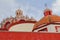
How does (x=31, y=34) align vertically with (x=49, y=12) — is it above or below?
below

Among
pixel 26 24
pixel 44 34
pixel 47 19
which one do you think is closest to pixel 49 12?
pixel 26 24

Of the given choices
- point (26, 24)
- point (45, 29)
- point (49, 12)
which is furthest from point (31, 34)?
point (49, 12)

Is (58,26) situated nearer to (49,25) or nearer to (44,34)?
(49,25)

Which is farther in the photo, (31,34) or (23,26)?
(23,26)

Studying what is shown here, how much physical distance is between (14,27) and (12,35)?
22.8ft

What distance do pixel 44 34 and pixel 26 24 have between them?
6728 mm

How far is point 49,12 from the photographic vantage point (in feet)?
60.8

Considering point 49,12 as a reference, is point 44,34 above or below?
below

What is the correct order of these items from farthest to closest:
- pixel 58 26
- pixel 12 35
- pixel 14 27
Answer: pixel 14 27
pixel 58 26
pixel 12 35

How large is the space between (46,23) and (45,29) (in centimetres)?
52

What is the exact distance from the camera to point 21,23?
1798 cm

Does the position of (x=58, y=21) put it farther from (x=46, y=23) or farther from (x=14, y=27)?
(x=14, y=27)

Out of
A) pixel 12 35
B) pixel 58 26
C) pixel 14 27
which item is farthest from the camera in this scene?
pixel 14 27

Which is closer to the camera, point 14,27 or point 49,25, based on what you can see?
point 49,25
